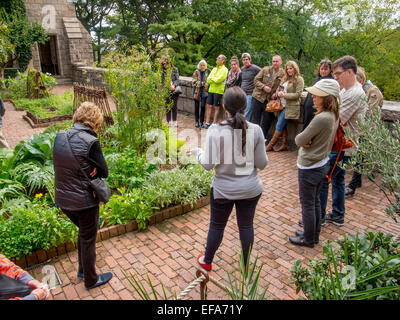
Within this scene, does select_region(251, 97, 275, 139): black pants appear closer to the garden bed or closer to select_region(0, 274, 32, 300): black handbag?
the garden bed

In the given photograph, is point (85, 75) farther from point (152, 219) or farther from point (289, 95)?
point (152, 219)

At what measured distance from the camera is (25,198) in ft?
13.2

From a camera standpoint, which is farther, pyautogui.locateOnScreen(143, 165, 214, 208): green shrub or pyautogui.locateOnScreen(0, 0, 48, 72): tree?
pyautogui.locateOnScreen(0, 0, 48, 72): tree

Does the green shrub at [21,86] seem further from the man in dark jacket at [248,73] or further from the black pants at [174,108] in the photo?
the man in dark jacket at [248,73]

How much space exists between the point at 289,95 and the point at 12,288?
5.57m

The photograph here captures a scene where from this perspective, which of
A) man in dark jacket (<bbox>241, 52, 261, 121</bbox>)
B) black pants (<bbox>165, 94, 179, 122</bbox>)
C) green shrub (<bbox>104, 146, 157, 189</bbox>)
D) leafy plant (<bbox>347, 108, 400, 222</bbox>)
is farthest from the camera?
black pants (<bbox>165, 94, 179, 122</bbox>)

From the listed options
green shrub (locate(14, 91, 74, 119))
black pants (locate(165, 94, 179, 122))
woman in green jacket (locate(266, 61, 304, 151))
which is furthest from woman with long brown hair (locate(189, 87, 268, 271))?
green shrub (locate(14, 91, 74, 119))

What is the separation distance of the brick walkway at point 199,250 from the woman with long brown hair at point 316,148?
0.42m

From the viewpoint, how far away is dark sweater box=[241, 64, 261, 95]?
7316 millimetres

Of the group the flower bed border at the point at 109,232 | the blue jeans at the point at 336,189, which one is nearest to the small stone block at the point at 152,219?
the flower bed border at the point at 109,232
